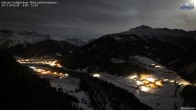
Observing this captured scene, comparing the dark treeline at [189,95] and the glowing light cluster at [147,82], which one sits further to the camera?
the glowing light cluster at [147,82]

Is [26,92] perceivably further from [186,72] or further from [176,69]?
[176,69]

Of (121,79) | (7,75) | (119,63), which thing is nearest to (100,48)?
(119,63)

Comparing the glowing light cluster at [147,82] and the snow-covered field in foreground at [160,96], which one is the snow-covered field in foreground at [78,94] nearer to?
the snow-covered field in foreground at [160,96]

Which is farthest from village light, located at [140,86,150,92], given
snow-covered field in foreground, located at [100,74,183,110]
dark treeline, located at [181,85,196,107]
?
dark treeline, located at [181,85,196,107]

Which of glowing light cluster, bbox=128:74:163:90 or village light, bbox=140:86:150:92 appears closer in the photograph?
village light, bbox=140:86:150:92

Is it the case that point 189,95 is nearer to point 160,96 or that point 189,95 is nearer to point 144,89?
point 160,96

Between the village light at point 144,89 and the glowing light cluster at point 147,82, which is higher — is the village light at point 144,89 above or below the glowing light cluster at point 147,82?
below

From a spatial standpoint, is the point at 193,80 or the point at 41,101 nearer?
the point at 41,101

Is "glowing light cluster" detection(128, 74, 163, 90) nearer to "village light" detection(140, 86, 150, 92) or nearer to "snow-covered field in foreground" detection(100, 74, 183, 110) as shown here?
"village light" detection(140, 86, 150, 92)

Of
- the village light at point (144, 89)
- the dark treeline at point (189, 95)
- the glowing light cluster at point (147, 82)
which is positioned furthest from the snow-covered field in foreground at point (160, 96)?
the glowing light cluster at point (147, 82)

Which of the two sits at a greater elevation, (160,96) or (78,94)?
(78,94)

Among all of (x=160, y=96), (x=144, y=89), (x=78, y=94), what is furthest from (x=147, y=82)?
(x=78, y=94)
